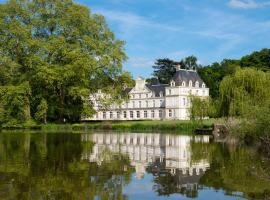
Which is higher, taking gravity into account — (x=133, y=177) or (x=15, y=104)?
(x=15, y=104)

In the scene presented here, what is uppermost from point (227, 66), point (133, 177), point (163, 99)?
point (227, 66)

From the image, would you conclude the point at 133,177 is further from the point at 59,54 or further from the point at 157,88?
the point at 157,88

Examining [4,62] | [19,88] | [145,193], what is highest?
[4,62]

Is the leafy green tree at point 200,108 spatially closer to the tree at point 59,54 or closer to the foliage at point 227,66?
the tree at point 59,54

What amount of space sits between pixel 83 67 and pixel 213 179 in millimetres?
34047

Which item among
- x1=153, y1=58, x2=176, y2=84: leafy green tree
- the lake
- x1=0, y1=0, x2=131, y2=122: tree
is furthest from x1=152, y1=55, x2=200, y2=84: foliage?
the lake

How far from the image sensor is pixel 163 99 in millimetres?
74375

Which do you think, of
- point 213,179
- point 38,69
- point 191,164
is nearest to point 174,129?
point 38,69

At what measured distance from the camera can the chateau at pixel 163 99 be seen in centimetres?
7100

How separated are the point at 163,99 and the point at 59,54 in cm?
3189

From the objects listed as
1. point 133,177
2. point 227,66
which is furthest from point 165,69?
point 133,177

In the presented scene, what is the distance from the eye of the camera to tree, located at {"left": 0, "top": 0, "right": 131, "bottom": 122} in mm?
43844

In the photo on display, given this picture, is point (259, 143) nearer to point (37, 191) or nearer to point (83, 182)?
point (83, 182)

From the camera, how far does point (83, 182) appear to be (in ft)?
34.3
